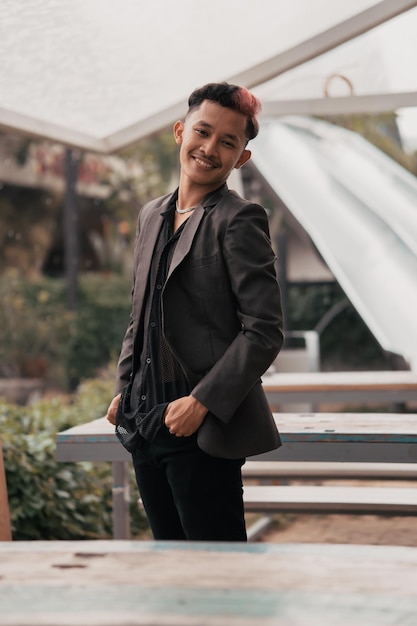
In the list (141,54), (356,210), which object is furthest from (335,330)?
(141,54)

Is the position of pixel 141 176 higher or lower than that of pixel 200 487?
higher

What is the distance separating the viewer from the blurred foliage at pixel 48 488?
423 centimetres

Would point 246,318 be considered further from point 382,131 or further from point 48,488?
point 382,131

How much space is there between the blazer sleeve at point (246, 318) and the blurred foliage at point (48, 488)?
2.37 metres

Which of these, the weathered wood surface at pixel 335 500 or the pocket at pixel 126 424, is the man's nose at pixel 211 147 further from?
the weathered wood surface at pixel 335 500

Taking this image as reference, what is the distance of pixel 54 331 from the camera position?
1003 centimetres

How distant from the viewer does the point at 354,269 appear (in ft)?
23.5

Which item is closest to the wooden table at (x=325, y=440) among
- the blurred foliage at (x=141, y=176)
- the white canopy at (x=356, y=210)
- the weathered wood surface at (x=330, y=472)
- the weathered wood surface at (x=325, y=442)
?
the weathered wood surface at (x=325, y=442)

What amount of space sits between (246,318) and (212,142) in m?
0.39

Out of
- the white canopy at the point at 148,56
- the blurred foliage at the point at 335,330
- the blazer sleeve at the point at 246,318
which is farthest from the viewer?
the blurred foliage at the point at 335,330

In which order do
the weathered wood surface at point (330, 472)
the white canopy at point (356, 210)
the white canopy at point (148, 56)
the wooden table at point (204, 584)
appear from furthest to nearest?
the white canopy at point (356, 210) < the weathered wood surface at point (330, 472) < the white canopy at point (148, 56) < the wooden table at point (204, 584)

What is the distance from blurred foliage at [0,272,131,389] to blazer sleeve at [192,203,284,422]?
7448 mm

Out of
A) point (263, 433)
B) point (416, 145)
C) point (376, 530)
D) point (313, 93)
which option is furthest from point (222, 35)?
point (416, 145)

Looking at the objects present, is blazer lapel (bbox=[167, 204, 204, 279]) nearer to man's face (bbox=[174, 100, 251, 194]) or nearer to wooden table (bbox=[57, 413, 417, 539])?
man's face (bbox=[174, 100, 251, 194])
